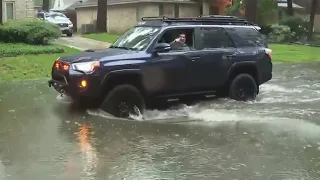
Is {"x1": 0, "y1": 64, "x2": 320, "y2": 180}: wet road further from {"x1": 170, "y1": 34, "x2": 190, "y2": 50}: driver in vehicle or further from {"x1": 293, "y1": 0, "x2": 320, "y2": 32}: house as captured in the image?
{"x1": 293, "y1": 0, "x2": 320, "y2": 32}: house

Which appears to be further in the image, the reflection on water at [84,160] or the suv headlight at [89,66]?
the suv headlight at [89,66]

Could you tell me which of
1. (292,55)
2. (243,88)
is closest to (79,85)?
(243,88)

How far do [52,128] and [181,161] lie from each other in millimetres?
2850

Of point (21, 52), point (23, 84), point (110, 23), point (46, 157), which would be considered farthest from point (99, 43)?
point (46, 157)

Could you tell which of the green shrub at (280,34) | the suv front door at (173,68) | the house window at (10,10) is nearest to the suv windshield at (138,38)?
the suv front door at (173,68)

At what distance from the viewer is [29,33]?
21.9 metres

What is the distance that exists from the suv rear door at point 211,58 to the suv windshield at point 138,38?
1.00m

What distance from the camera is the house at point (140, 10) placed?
3966 cm

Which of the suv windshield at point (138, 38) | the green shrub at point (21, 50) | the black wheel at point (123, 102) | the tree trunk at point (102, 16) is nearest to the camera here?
the black wheel at point (123, 102)

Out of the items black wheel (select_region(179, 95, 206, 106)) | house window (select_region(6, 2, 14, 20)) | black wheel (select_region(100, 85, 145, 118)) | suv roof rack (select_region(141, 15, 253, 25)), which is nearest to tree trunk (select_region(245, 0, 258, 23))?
house window (select_region(6, 2, 14, 20))

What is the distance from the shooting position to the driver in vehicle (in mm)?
10141

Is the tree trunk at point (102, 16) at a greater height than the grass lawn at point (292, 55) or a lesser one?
greater

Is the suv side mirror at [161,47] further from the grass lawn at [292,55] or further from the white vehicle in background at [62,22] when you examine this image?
the white vehicle in background at [62,22]

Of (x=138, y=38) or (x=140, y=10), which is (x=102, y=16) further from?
(x=138, y=38)
